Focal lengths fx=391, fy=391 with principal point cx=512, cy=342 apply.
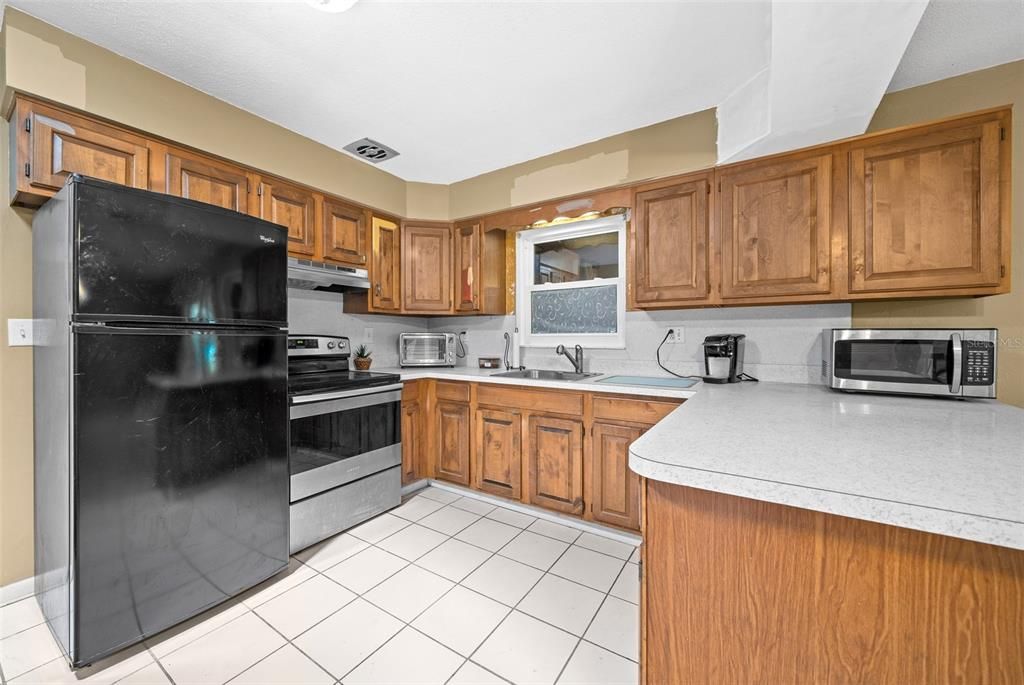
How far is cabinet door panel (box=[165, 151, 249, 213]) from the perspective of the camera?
196cm

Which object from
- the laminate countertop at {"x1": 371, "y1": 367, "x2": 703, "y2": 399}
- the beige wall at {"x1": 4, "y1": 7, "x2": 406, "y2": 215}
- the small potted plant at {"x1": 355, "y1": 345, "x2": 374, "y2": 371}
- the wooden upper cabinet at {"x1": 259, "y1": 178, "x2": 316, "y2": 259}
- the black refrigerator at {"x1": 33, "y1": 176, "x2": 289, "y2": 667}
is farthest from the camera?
the small potted plant at {"x1": 355, "y1": 345, "x2": 374, "y2": 371}

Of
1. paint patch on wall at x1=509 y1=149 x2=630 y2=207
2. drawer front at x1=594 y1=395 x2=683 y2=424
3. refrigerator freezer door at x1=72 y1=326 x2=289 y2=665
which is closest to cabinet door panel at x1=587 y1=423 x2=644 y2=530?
drawer front at x1=594 y1=395 x2=683 y2=424

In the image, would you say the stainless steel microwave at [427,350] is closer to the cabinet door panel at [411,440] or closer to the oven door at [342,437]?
the cabinet door panel at [411,440]

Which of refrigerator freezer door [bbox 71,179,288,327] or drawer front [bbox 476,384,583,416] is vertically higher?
refrigerator freezer door [bbox 71,179,288,327]

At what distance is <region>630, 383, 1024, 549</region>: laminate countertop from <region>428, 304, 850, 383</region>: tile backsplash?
0.80 meters

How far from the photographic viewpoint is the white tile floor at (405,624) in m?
1.37

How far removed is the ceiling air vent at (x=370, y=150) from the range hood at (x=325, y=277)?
79 cm

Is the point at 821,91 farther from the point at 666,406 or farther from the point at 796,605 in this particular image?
the point at 796,605

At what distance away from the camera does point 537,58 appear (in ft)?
5.85

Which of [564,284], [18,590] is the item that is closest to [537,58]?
[564,284]

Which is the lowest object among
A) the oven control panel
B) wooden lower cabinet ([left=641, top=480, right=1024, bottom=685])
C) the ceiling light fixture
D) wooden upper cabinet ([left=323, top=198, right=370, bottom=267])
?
wooden lower cabinet ([left=641, top=480, right=1024, bottom=685])

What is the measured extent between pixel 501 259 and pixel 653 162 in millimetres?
1414

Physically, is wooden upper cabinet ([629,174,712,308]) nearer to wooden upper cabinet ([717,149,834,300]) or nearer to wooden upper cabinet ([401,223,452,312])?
wooden upper cabinet ([717,149,834,300])

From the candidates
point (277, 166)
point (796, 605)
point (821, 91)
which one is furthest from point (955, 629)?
point (277, 166)
